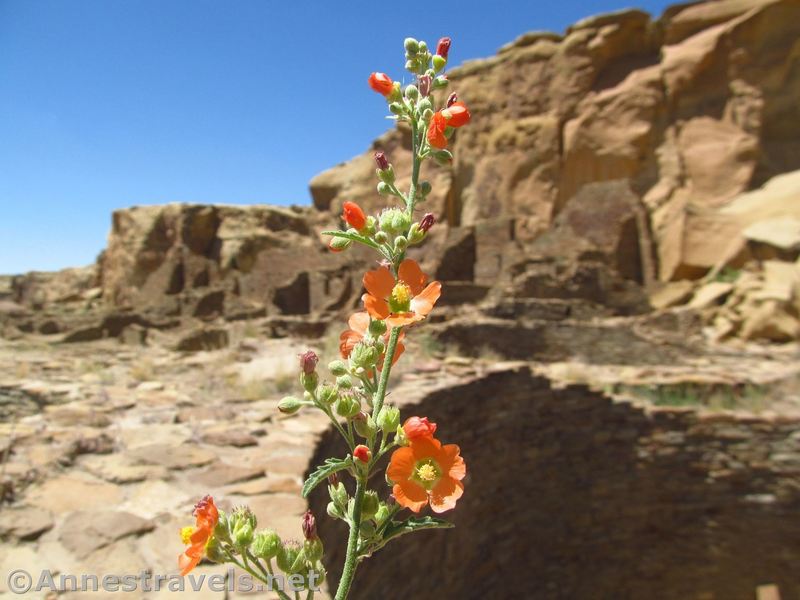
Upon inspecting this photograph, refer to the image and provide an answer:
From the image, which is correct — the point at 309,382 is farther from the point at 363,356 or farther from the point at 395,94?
the point at 395,94

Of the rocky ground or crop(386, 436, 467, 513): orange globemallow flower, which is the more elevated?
crop(386, 436, 467, 513): orange globemallow flower

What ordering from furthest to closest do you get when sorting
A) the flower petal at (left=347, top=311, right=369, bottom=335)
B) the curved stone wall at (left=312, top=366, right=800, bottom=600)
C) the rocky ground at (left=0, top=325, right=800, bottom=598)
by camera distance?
the curved stone wall at (left=312, top=366, right=800, bottom=600), the rocky ground at (left=0, top=325, right=800, bottom=598), the flower petal at (left=347, top=311, right=369, bottom=335)

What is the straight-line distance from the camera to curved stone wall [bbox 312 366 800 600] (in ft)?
15.4

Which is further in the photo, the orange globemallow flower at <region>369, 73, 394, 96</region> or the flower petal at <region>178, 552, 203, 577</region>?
the orange globemallow flower at <region>369, 73, 394, 96</region>

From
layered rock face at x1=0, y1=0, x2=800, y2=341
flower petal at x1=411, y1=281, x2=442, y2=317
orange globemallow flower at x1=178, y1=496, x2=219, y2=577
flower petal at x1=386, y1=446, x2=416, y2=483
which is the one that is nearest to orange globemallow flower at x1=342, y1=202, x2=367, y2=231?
flower petal at x1=411, y1=281, x2=442, y2=317

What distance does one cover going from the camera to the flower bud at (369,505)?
771 millimetres

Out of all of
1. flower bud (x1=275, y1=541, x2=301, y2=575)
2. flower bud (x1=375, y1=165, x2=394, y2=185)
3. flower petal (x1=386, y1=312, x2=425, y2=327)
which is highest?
flower bud (x1=375, y1=165, x2=394, y2=185)

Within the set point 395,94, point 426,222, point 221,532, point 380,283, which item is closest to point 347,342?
point 380,283

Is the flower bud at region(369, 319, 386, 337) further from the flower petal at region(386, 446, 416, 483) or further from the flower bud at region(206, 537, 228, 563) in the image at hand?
the flower bud at region(206, 537, 228, 563)

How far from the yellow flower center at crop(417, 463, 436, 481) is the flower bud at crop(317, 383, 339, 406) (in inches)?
6.6

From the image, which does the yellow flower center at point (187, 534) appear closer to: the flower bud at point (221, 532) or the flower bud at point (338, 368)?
the flower bud at point (221, 532)

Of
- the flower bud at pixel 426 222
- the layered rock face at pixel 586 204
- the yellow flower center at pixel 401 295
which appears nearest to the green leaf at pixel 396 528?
the yellow flower center at pixel 401 295

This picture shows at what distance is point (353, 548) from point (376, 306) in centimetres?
34

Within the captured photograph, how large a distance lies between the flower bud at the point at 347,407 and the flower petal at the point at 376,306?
0.13 m
